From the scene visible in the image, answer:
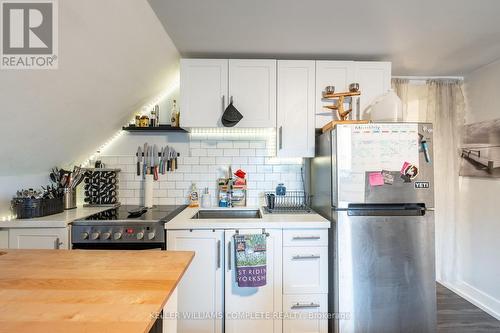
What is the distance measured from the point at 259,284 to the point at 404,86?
264cm

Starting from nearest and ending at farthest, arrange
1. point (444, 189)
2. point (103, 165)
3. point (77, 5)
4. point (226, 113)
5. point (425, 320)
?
point (77, 5) → point (425, 320) → point (226, 113) → point (103, 165) → point (444, 189)

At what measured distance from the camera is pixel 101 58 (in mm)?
1562

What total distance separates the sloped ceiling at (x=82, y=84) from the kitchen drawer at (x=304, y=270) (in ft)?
6.06

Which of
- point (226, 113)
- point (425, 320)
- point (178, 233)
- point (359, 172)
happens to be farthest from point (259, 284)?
point (226, 113)

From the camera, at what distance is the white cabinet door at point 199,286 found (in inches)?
69.7

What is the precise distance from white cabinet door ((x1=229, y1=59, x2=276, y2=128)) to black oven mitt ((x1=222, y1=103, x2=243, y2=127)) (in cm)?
7

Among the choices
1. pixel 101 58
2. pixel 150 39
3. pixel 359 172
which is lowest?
pixel 359 172

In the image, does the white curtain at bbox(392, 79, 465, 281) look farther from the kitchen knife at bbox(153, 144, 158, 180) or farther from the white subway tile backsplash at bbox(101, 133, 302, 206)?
the kitchen knife at bbox(153, 144, 158, 180)

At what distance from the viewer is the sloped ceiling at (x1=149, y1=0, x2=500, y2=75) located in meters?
1.57

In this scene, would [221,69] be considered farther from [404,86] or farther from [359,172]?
[404,86]

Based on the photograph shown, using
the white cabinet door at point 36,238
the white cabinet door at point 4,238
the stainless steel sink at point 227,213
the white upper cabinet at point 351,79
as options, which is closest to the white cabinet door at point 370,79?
the white upper cabinet at point 351,79

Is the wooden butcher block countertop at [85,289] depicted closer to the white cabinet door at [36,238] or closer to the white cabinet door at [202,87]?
the white cabinet door at [36,238]

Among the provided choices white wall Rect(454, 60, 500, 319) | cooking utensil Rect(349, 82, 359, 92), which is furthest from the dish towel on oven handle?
white wall Rect(454, 60, 500, 319)

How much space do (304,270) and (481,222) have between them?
213 cm
